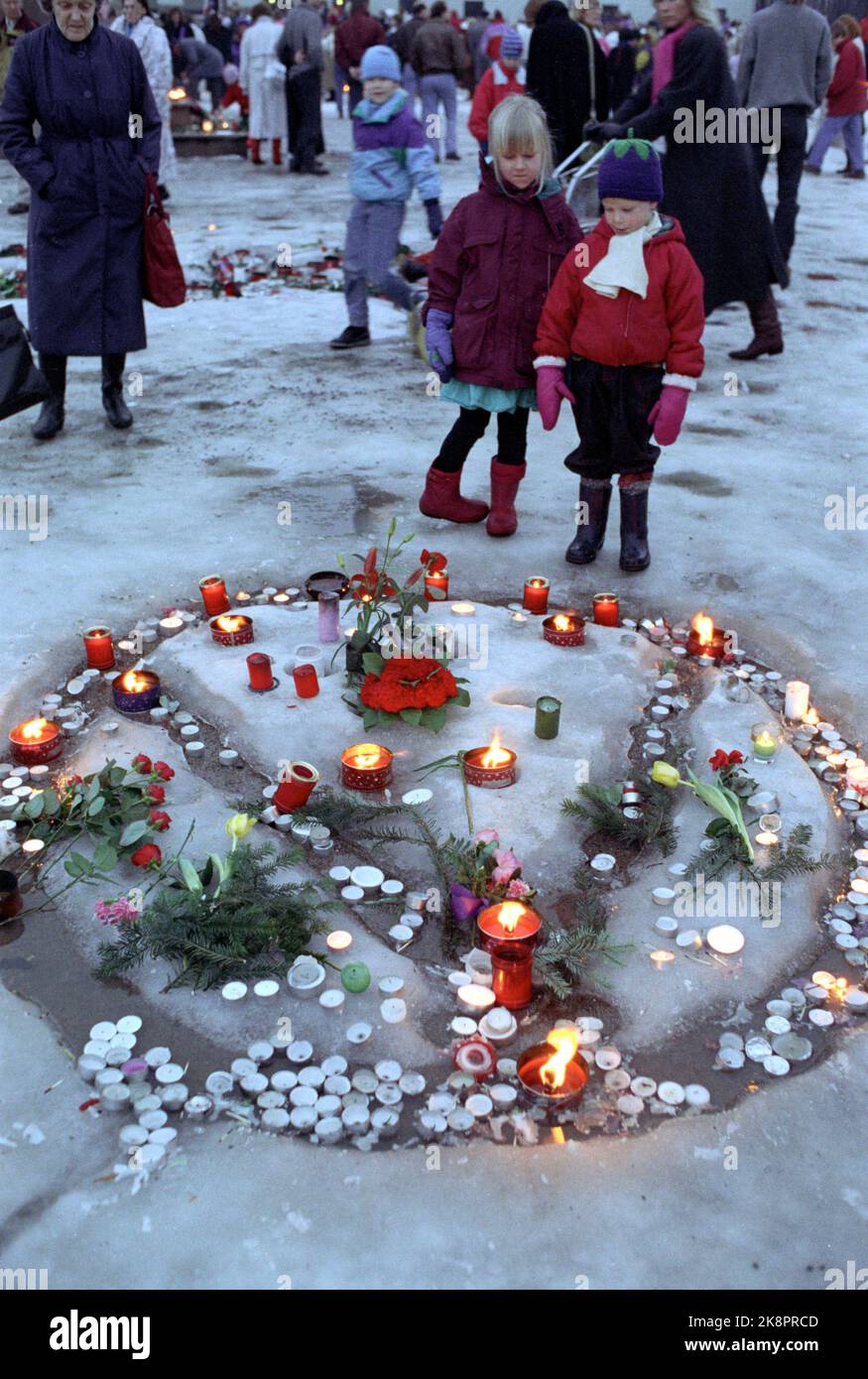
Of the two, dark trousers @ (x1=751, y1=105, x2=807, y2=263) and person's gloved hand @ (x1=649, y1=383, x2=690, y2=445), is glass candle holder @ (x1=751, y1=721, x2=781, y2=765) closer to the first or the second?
person's gloved hand @ (x1=649, y1=383, x2=690, y2=445)

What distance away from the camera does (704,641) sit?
4160 mm

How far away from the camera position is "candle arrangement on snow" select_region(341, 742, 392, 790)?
3326 mm

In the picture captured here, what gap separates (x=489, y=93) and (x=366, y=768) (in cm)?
818

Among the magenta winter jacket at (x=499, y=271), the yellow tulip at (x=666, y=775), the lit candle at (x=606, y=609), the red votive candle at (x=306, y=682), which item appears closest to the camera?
the yellow tulip at (x=666, y=775)

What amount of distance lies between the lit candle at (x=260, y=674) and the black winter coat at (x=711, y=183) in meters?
3.99

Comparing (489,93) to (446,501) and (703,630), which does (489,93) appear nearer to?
(446,501)

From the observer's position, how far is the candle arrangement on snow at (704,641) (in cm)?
416

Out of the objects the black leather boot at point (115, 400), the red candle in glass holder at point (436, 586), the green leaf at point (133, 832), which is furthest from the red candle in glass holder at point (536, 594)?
the black leather boot at point (115, 400)

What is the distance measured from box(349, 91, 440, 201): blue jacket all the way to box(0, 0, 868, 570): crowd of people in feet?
0.04

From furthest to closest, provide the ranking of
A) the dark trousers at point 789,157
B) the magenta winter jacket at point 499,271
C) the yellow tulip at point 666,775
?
the dark trousers at point 789,157
the magenta winter jacket at point 499,271
the yellow tulip at point 666,775

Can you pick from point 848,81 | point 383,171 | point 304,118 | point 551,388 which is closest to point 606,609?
point 551,388

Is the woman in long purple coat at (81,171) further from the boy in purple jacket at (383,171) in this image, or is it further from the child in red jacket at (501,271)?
the child in red jacket at (501,271)

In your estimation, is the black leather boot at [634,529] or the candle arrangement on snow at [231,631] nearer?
the candle arrangement on snow at [231,631]
